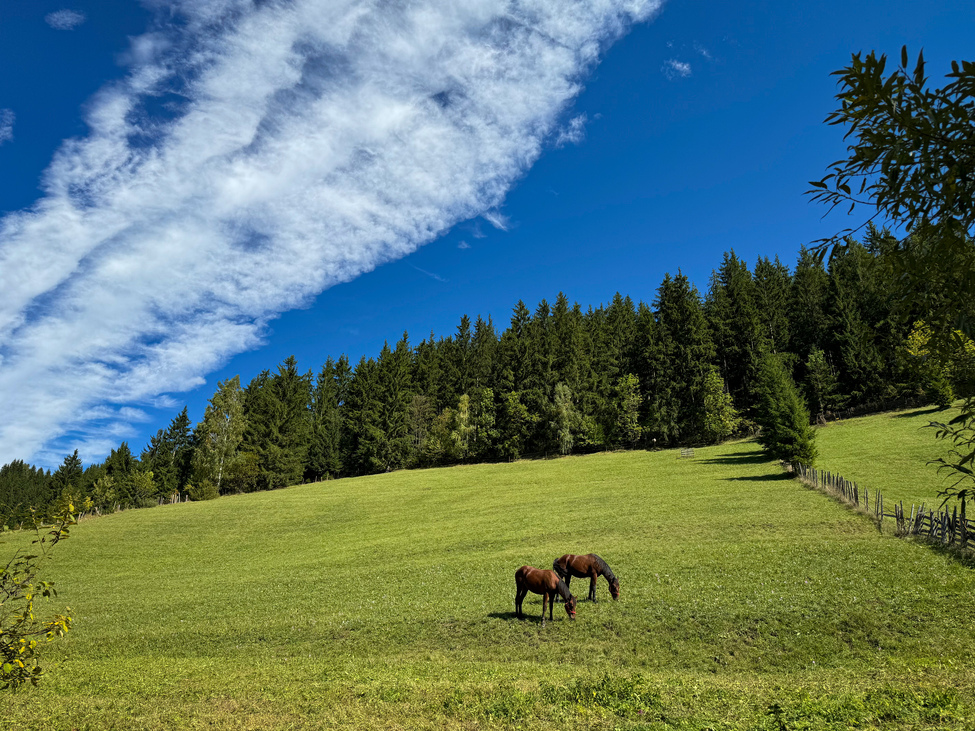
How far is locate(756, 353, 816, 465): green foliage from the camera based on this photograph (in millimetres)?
39656

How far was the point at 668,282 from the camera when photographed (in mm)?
84688

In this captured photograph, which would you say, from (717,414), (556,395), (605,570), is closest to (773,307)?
(717,414)

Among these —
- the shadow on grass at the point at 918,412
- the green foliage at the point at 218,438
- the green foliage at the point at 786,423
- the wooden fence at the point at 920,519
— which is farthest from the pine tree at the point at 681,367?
the green foliage at the point at 218,438

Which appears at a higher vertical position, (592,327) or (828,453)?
(592,327)

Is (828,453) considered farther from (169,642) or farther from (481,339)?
(481,339)

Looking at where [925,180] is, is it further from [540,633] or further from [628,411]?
[628,411]

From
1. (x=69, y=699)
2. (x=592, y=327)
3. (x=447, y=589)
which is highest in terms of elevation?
(x=592, y=327)

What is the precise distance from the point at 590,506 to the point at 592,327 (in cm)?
6463

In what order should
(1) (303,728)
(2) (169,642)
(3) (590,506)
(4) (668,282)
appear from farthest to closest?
(4) (668,282) → (3) (590,506) → (2) (169,642) → (1) (303,728)

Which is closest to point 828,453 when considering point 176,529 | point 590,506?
point 590,506

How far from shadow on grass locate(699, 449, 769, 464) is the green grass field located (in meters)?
15.5

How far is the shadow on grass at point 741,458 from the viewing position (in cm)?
4988

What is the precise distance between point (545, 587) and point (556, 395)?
65.1m

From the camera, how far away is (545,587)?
15016 mm
